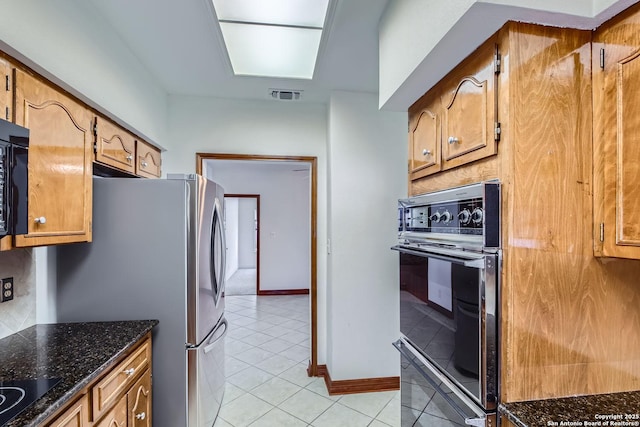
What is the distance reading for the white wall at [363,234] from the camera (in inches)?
108

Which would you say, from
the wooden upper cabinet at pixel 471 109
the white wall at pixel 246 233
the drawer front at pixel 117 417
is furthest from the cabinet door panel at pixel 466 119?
the white wall at pixel 246 233

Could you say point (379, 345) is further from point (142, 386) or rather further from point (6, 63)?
point (6, 63)

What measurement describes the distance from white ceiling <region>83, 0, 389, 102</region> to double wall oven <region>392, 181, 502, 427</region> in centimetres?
107

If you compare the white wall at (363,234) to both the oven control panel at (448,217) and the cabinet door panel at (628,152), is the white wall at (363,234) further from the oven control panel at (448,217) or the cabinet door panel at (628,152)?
the cabinet door panel at (628,152)

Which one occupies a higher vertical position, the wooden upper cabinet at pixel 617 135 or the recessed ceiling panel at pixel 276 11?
the recessed ceiling panel at pixel 276 11

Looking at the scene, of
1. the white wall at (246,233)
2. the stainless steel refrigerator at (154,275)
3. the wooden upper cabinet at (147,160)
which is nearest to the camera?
the stainless steel refrigerator at (154,275)

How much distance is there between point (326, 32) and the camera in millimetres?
1926

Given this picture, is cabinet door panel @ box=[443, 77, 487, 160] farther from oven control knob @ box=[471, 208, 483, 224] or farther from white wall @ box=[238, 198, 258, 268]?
white wall @ box=[238, 198, 258, 268]

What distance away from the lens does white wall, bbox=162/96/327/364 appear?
9.64ft

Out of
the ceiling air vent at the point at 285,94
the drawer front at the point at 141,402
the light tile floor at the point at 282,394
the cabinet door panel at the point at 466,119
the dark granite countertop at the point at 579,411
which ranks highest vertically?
the ceiling air vent at the point at 285,94

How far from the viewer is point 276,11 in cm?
183

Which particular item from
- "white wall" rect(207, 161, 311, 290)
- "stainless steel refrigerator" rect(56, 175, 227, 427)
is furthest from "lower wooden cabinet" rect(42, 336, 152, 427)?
"white wall" rect(207, 161, 311, 290)

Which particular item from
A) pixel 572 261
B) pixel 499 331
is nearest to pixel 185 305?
pixel 499 331

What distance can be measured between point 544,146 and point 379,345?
2.17 meters
